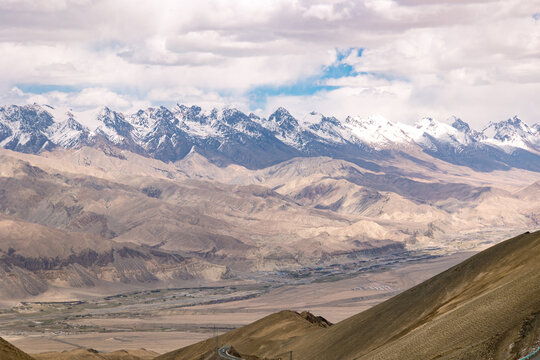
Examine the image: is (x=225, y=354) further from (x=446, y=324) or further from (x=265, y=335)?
(x=446, y=324)

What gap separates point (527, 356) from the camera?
5306 cm

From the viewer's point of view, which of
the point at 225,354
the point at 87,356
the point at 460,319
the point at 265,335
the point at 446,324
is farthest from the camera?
the point at 87,356

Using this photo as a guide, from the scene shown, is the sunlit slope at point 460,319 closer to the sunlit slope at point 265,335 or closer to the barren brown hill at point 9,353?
the sunlit slope at point 265,335

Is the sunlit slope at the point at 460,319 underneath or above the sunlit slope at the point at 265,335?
above

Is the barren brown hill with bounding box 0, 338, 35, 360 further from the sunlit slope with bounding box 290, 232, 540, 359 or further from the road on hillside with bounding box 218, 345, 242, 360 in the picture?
the sunlit slope with bounding box 290, 232, 540, 359

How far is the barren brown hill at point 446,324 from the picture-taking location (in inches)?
2504

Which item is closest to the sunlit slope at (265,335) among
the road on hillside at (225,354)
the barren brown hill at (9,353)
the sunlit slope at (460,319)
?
the sunlit slope at (460,319)

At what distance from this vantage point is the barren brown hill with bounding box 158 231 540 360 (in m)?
63.6

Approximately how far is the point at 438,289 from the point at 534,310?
49.0 m

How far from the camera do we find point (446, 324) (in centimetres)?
7625

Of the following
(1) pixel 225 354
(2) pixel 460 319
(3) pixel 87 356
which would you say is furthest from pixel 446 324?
(3) pixel 87 356

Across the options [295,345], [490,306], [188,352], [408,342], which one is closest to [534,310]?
[490,306]

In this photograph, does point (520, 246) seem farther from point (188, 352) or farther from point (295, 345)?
point (188, 352)

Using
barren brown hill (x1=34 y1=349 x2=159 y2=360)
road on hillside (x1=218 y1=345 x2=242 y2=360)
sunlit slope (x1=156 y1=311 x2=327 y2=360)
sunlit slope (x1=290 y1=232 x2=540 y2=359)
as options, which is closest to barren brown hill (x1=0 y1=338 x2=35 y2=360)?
road on hillside (x1=218 y1=345 x2=242 y2=360)
